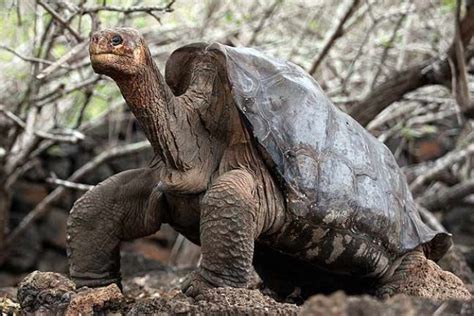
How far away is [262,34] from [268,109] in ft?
13.5

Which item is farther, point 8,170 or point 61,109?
point 61,109

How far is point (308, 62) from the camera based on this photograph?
20.7 feet

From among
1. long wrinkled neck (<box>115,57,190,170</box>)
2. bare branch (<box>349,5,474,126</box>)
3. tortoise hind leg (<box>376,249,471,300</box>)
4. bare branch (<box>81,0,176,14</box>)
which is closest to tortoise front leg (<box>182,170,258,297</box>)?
long wrinkled neck (<box>115,57,190,170</box>)

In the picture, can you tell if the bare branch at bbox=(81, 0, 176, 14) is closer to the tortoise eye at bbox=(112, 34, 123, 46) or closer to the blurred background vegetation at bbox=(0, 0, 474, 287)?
the blurred background vegetation at bbox=(0, 0, 474, 287)

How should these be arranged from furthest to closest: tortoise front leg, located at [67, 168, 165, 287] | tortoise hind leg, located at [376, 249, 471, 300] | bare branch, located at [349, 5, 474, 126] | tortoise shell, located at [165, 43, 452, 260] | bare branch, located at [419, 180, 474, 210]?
bare branch, located at [419, 180, 474, 210]
bare branch, located at [349, 5, 474, 126]
tortoise hind leg, located at [376, 249, 471, 300]
tortoise front leg, located at [67, 168, 165, 287]
tortoise shell, located at [165, 43, 452, 260]

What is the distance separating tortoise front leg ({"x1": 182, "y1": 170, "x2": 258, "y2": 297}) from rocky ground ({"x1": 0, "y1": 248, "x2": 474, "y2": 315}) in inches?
3.8

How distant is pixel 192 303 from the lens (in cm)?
227

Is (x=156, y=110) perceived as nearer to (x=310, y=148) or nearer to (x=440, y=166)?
(x=310, y=148)

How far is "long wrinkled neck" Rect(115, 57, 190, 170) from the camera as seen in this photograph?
2.62 meters

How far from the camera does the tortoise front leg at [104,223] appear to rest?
3037mm

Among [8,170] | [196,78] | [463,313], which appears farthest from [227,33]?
[463,313]

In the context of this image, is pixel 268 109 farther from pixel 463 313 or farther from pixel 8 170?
pixel 8 170

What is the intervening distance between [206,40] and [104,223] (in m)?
1.92

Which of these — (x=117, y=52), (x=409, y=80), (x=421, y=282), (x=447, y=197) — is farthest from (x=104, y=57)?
(x=447, y=197)
